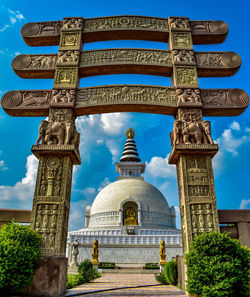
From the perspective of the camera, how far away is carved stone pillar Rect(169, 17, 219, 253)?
7090mm

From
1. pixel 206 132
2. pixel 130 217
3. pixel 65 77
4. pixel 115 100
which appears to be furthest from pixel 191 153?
pixel 130 217

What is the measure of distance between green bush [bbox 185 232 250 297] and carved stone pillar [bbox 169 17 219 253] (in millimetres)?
1023

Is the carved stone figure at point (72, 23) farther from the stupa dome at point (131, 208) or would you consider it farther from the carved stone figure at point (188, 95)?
the stupa dome at point (131, 208)

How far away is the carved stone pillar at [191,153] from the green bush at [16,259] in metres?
4.30

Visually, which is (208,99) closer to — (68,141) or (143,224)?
(68,141)

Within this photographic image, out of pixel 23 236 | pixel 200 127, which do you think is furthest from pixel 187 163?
pixel 23 236

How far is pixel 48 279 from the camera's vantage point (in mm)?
6188

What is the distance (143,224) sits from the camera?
2861cm

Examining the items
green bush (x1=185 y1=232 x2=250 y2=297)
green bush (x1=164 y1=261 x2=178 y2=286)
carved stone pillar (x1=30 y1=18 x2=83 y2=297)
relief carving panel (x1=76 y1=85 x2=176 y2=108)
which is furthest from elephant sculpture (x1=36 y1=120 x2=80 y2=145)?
green bush (x1=164 y1=261 x2=178 y2=286)

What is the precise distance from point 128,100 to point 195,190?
3.98 metres

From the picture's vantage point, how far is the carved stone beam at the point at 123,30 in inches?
394

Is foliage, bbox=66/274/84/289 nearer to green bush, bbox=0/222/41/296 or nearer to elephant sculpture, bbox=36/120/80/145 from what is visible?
A: green bush, bbox=0/222/41/296

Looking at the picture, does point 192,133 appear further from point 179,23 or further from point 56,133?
point 179,23

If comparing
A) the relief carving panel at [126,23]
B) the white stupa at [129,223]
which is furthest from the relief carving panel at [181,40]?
the white stupa at [129,223]
